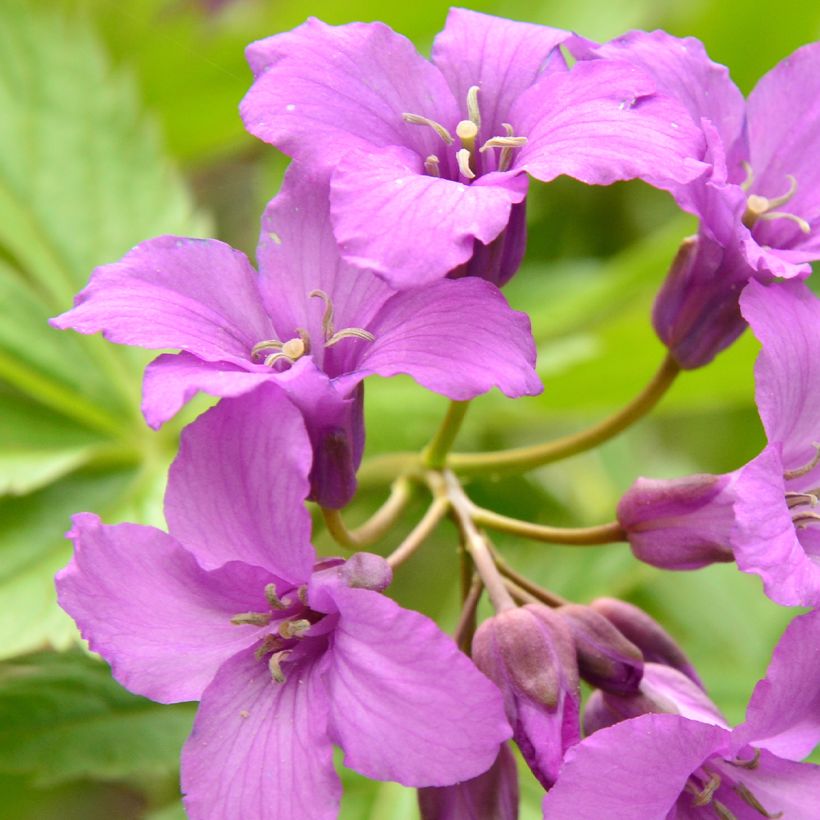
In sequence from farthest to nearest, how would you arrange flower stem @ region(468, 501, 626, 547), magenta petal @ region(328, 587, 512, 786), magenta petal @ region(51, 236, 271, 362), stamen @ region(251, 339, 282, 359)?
flower stem @ region(468, 501, 626, 547) → stamen @ region(251, 339, 282, 359) → magenta petal @ region(51, 236, 271, 362) → magenta petal @ region(328, 587, 512, 786)

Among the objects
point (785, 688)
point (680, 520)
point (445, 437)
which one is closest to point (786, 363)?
point (680, 520)

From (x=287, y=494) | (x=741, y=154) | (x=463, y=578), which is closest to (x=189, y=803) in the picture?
(x=287, y=494)

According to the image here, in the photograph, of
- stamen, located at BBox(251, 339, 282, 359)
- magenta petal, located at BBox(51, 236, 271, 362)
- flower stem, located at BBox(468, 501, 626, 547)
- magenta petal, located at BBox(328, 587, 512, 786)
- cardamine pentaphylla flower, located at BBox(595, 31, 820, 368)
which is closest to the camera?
magenta petal, located at BBox(328, 587, 512, 786)

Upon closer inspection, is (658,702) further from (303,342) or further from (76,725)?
(76,725)

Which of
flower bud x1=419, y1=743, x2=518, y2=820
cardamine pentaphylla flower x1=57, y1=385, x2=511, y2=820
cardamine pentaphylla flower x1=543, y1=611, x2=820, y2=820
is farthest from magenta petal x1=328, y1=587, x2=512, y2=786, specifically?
flower bud x1=419, y1=743, x2=518, y2=820

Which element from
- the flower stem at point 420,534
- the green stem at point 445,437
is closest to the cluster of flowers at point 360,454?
the flower stem at point 420,534

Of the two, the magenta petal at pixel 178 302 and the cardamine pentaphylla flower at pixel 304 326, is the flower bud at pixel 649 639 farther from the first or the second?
the magenta petal at pixel 178 302

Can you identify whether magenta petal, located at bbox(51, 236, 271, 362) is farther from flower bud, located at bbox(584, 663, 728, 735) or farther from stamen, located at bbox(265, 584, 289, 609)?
flower bud, located at bbox(584, 663, 728, 735)
